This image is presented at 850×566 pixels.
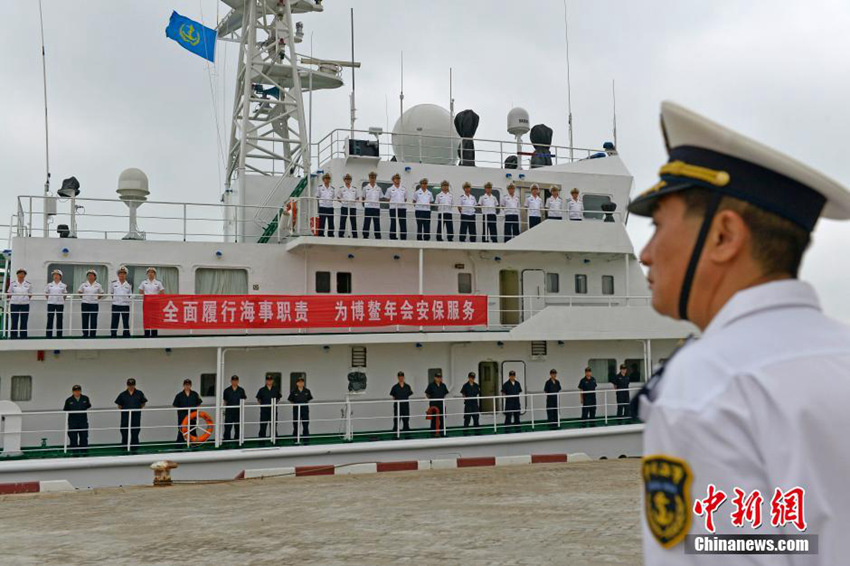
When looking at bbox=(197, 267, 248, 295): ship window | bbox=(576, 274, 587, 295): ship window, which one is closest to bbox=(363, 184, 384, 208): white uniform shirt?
bbox=(197, 267, 248, 295): ship window

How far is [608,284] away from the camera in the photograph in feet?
68.0

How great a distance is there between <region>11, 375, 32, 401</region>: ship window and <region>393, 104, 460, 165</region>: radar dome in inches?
450

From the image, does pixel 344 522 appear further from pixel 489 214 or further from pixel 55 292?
pixel 489 214

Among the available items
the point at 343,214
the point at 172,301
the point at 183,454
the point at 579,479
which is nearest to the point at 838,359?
the point at 579,479

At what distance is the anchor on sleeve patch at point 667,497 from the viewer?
1.24 metres

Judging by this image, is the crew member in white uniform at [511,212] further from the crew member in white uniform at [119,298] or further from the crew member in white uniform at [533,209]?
the crew member in white uniform at [119,298]

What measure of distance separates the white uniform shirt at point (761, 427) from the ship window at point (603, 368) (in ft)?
61.0

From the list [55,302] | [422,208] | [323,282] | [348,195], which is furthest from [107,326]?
[422,208]

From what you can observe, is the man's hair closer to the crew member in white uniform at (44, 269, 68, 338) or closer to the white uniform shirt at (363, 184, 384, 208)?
the crew member in white uniform at (44, 269, 68, 338)

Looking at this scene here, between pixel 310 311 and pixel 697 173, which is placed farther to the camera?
pixel 310 311

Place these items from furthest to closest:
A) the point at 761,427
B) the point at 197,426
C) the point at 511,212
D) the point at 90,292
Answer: the point at 511,212 < the point at 90,292 < the point at 197,426 < the point at 761,427

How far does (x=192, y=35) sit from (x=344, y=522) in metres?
18.8

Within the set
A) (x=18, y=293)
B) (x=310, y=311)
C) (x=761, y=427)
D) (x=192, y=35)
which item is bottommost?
(x=761, y=427)

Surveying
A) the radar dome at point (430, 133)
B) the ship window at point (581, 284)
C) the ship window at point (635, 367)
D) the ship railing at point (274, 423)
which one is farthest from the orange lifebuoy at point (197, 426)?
the ship window at point (635, 367)
